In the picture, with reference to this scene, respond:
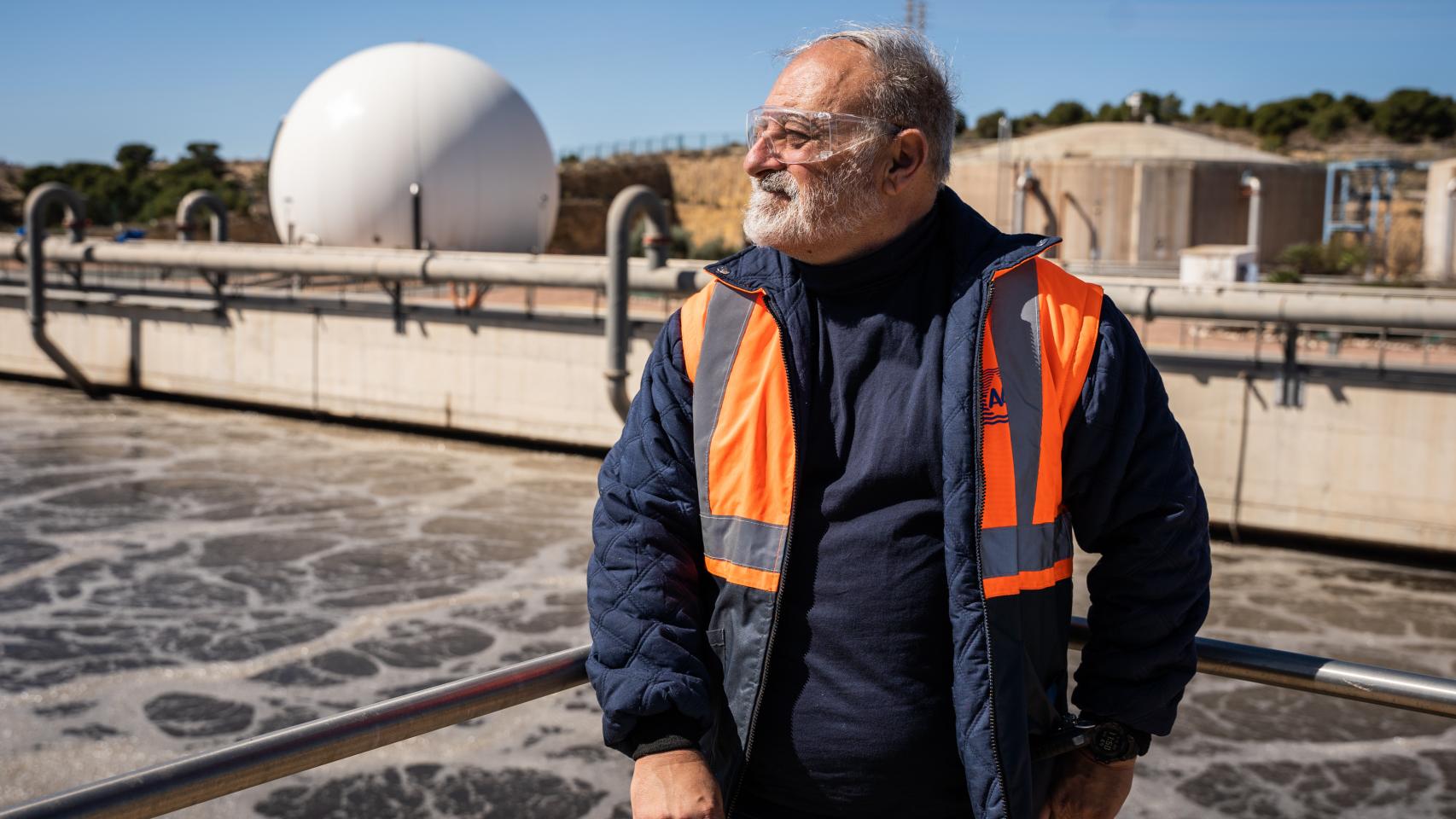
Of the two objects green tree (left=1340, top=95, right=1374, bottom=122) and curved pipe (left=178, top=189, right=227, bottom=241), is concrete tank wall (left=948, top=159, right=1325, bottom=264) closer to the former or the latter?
curved pipe (left=178, top=189, right=227, bottom=241)

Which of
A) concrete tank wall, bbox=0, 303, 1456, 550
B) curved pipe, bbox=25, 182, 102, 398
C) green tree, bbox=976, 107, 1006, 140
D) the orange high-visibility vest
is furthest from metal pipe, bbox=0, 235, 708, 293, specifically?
green tree, bbox=976, 107, 1006, 140

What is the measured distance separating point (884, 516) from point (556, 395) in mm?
14213

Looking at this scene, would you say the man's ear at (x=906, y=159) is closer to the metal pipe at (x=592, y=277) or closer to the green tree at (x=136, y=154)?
the metal pipe at (x=592, y=277)

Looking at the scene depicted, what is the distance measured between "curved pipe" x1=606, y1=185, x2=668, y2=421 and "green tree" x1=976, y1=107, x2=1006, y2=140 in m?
50.9

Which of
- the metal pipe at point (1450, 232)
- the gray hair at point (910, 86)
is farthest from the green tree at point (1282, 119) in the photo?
the gray hair at point (910, 86)

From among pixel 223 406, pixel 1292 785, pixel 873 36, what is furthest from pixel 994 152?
pixel 873 36

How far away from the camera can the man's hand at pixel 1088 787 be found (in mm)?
1891

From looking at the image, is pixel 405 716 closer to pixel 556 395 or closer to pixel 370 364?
pixel 556 395

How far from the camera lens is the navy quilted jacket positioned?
178 cm

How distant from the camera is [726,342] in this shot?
1.94m

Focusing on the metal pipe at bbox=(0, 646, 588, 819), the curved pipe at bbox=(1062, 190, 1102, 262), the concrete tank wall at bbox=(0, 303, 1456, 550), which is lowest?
the concrete tank wall at bbox=(0, 303, 1456, 550)

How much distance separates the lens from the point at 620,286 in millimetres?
14633

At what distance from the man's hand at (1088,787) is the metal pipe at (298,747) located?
0.75 metres

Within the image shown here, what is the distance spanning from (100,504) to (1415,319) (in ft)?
43.0
